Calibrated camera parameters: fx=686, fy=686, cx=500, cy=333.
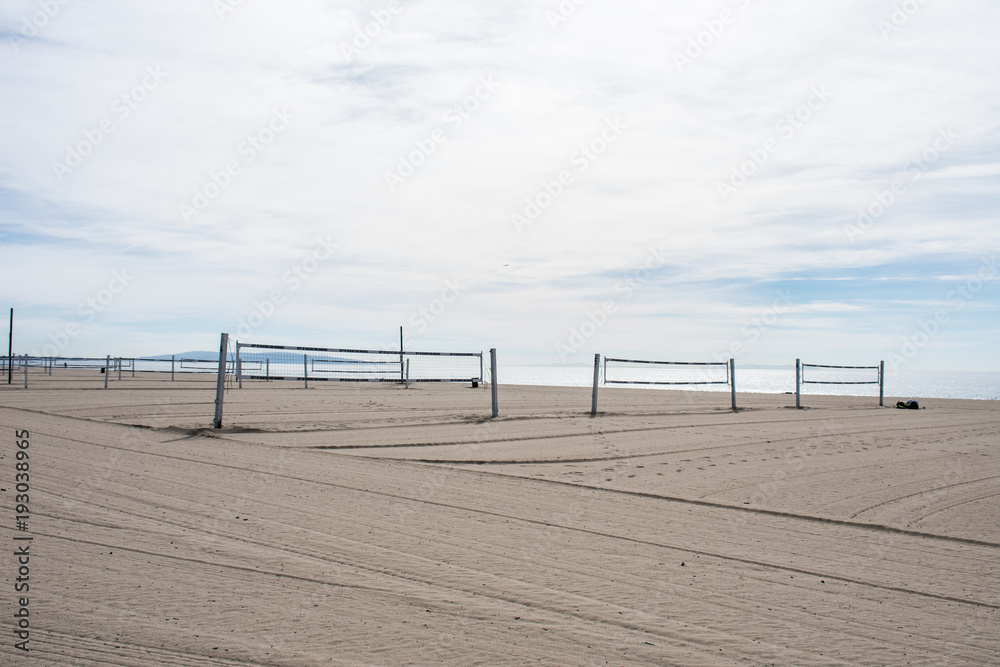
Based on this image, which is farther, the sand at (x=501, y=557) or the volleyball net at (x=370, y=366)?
the volleyball net at (x=370, y=366)

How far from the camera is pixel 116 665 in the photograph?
2953 millimetres

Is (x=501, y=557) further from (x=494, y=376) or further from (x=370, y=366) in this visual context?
(x=370, y=366)

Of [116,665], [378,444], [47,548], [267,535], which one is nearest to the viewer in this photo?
[116,665]

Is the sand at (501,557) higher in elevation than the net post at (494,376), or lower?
lower

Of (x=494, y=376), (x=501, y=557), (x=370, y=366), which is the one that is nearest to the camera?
(x=501, y=557)

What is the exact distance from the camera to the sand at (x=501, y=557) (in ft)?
10.8

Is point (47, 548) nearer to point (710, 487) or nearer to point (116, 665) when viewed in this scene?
point (116, 665)

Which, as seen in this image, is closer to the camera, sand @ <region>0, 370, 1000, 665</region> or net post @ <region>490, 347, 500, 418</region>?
sand @ <region>0, 370, 1000, 665</region>

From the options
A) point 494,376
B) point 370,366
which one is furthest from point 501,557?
point 370,366

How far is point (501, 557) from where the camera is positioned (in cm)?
466

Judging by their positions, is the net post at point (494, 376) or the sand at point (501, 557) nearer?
the sand at point (501, 557)

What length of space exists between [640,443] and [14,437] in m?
9.58

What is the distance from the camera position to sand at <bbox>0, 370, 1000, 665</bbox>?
10.8 feet

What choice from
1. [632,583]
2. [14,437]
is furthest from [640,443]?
[14,437]
